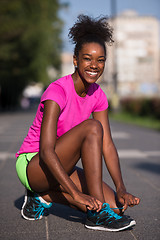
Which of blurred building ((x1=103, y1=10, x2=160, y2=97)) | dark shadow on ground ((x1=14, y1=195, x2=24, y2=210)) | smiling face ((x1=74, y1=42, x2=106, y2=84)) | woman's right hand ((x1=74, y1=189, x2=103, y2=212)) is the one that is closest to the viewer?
woman's right hand ((x1=74, y1=189, x2=103, y2=212))

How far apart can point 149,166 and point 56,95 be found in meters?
4.14

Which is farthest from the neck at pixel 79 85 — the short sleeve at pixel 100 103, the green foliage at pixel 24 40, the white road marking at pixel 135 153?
the green foliage at pixel 24 40

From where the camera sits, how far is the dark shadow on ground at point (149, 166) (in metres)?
6.41

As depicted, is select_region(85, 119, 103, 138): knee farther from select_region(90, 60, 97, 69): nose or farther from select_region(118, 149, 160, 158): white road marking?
select_region(118, 149, 160, 158): white road marking

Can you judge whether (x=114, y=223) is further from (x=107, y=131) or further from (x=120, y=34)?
(x=120, y=34)

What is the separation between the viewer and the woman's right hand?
2.75 metres

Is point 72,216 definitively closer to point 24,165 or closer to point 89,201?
point 24,165

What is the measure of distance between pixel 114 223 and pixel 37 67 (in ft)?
100

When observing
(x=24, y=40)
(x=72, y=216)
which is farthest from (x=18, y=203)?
(x=24, y=40)

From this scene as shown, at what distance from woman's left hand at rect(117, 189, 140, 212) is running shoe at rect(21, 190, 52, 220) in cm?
64

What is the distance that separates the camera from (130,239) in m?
2.97

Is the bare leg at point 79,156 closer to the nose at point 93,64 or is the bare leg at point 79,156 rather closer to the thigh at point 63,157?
the thigh at point 63,157

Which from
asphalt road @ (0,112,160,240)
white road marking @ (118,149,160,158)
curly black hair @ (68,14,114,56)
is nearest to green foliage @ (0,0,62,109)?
white road marking @ (118,149,160,158)

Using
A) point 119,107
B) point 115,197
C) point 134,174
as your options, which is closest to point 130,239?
point 115,197
